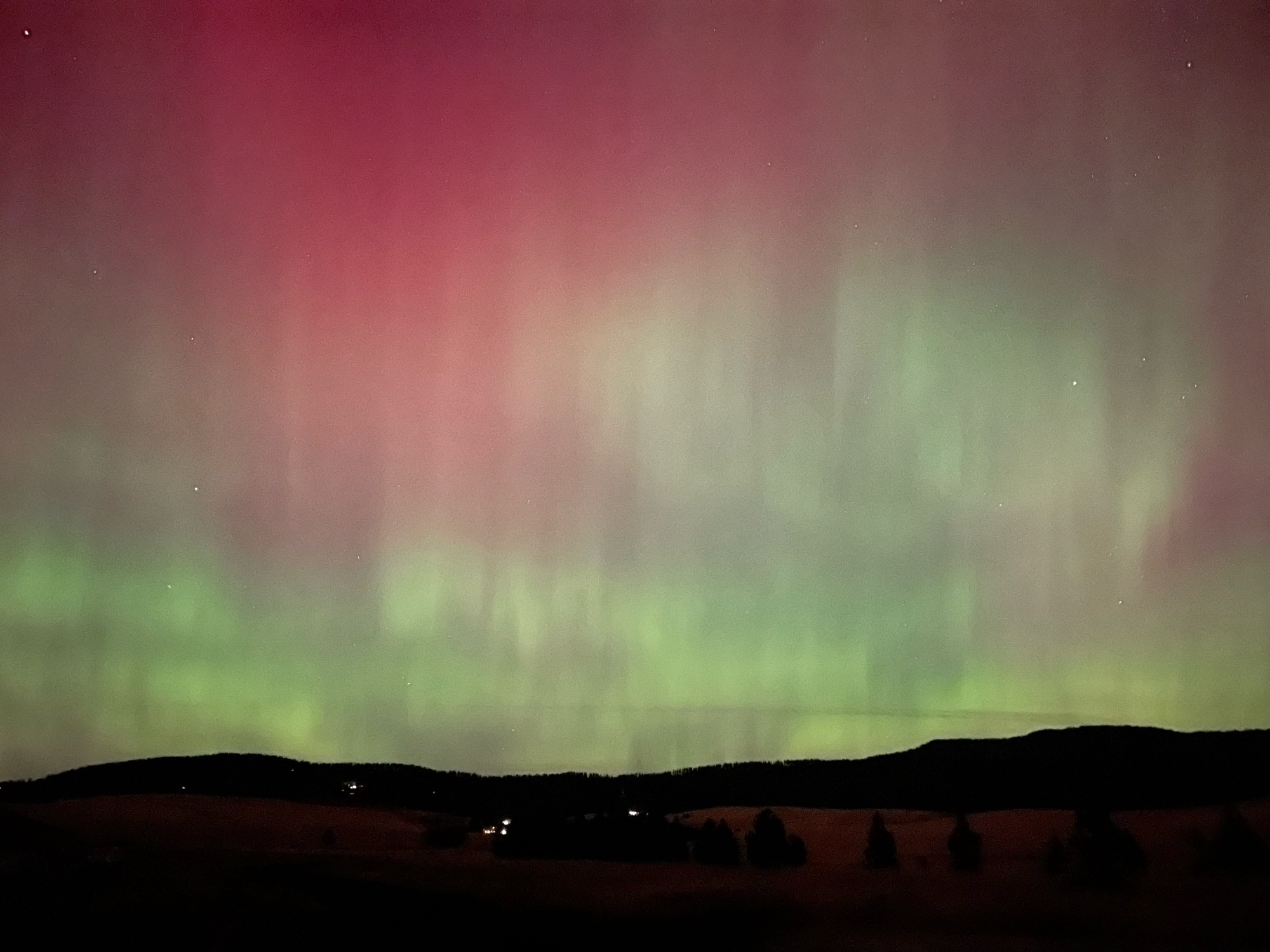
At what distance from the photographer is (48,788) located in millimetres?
8383

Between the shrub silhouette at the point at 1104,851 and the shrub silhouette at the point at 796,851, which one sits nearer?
the shrub silhouette at the point at 1104,851

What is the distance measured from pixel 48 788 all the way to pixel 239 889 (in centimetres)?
184

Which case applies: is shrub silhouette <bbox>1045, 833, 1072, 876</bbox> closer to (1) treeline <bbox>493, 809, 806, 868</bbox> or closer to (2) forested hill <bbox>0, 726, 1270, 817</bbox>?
(2) forested hill <bbox>0, 726, 1270, 817</bbox>

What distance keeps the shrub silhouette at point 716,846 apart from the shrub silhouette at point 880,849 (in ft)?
2.64

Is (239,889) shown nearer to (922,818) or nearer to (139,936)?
(139,936)

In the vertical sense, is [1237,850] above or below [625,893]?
above

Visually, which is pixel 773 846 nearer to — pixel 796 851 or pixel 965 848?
pixel 796 851

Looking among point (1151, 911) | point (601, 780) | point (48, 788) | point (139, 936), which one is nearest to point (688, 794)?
point (601, 780)

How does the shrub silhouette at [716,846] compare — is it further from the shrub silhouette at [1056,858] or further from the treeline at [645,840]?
the shrub silhouette at [1056,858]

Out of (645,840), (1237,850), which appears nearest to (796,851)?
(645,840)

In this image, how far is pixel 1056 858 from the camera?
741 centimetres

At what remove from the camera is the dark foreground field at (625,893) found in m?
7.03

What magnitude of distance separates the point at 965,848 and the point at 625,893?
2087 millimetres

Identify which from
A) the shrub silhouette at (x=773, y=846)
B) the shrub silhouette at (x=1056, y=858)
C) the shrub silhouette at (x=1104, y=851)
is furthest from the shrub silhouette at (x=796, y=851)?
the shrub silhouette at (x=1104, y=851)
